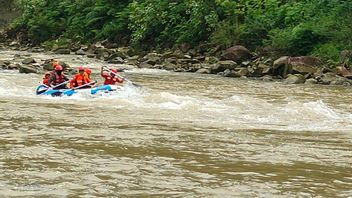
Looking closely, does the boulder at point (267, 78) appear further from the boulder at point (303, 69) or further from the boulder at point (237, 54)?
the boulder at point (237, 54)

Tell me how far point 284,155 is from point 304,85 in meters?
13.4

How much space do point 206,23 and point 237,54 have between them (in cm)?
534

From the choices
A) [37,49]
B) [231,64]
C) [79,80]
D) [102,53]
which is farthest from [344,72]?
[37,49]

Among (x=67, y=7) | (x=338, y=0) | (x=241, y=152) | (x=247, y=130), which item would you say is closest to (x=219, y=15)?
(x=338, y=0)

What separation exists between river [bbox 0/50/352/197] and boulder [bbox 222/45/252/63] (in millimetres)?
10056

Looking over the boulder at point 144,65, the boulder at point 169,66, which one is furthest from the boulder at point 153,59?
the boulder at point 169,66

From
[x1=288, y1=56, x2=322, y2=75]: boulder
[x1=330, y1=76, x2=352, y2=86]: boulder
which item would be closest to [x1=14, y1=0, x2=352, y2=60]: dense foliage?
[x1=288, y1=56, x2=322, y2=75]: boulder

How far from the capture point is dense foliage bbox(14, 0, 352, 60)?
27188 millimetres

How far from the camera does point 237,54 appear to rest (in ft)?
91.9

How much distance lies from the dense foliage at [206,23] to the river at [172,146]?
985 cm

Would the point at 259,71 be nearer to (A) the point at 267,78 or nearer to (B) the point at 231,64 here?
(A) the point at 267,78

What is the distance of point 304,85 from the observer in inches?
874

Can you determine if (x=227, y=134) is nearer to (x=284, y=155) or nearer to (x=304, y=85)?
(x=284, y=155)

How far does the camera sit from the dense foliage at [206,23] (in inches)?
1070
